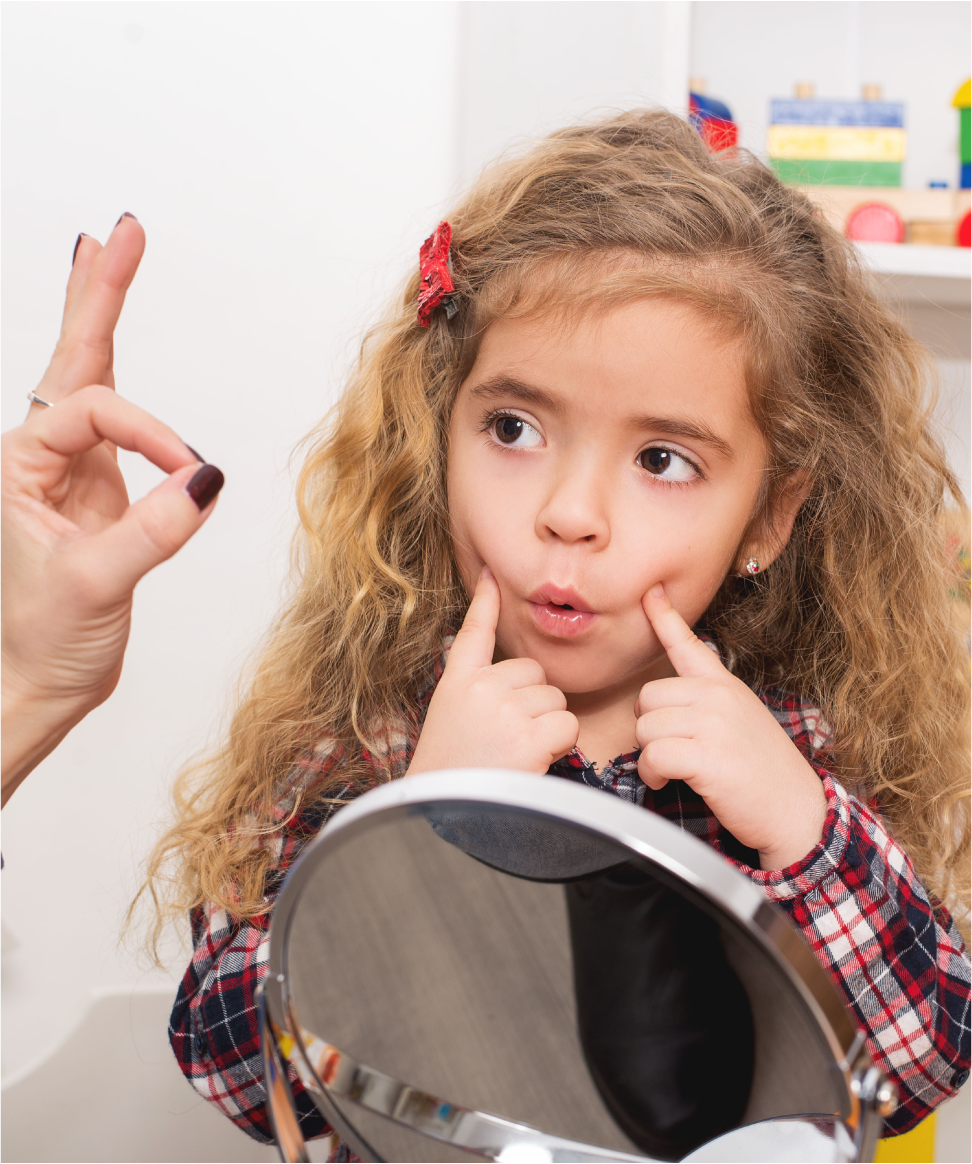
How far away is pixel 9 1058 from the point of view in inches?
46.6

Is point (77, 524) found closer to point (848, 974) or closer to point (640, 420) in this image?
point (640, 420)

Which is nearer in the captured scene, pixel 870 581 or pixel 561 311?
pixel 561 311

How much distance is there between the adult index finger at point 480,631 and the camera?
0.66 metres

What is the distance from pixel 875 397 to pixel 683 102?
0.44 metres

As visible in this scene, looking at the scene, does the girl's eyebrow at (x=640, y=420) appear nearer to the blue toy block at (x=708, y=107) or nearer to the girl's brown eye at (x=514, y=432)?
the girl's brown eye at (x=514, y=432)

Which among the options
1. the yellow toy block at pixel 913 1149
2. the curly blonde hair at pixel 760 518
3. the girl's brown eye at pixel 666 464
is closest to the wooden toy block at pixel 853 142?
the curly blonde hair at pixel 760 518

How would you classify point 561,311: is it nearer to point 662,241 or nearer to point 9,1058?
point 662,241

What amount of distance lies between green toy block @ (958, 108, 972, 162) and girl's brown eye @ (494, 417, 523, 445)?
79 centimetres

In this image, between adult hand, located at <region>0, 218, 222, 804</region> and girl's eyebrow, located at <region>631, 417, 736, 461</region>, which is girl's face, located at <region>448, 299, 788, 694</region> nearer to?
girl's eyebrow, located at <region>631, 417, 736, 461</region>

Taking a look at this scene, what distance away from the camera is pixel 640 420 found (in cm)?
65

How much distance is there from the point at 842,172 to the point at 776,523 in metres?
0.59

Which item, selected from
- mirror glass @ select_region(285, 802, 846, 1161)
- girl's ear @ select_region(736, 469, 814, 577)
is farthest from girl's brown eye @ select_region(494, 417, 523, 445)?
mirror glass @ select_region(285, 802, 846, 1161)

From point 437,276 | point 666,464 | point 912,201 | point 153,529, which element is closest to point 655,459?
point 666,464

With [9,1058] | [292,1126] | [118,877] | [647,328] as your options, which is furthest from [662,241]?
[9,1058]
